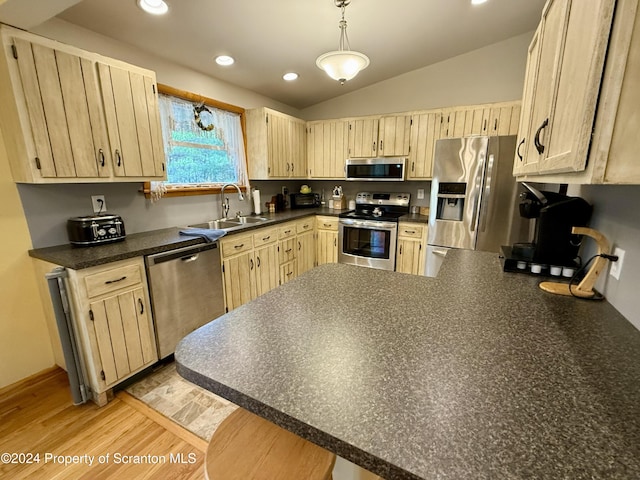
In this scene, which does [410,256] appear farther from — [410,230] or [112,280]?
[112,280]

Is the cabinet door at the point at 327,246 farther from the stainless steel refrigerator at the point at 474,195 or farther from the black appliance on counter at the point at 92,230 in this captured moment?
the black appliance on counter at the point at 92,230

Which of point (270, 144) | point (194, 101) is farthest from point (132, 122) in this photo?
point (270, 144)

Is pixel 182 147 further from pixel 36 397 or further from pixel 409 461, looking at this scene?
pixel 409 461

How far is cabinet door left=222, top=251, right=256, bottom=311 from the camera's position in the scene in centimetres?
258

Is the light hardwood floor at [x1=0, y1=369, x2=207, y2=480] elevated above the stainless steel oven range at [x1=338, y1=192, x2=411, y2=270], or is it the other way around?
the stainless steel oven range at [x1=338, y1=192, x2=411, y2=270]

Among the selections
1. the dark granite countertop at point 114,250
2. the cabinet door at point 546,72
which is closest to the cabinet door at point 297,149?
the dark granite countertop at point 114,250

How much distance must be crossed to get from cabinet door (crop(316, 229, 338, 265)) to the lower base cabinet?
0.86m

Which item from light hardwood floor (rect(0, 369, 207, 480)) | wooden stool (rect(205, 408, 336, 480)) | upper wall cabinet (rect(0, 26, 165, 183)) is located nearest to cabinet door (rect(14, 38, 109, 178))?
upper wall cabinet (rect(0, 26, 165, 183))

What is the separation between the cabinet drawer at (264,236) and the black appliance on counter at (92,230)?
119cm

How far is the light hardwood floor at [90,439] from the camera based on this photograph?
4.64ft

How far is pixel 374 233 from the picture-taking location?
3.47 metres

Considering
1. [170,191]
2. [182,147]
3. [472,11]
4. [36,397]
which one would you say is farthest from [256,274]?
[472,11]

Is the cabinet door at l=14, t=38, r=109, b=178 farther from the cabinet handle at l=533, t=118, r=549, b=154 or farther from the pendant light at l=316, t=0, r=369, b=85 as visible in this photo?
the cabinet handle at l=533, t=118, r=549, b=154

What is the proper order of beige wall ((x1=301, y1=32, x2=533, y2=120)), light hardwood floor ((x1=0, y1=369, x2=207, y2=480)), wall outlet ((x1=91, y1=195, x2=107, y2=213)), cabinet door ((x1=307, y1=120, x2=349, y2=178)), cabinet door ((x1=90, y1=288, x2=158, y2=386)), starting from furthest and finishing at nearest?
cabinet door ((x1=307, y1=120, x2=349, y2=178)) < beige wall ((x1=301, y1=32, x2=533, y2=120)) < wall outlet ((x1=91, y1=195, x2=107, y2=213)) < cabinet door ((x1=90, y1=288, x2=158, y2=386)) < light hardwood floor ((x1=0, y1=369, x2=207, y2=480))
